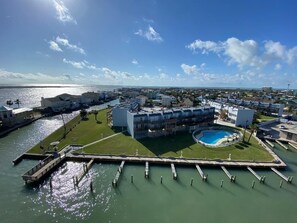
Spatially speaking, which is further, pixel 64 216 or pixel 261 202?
pixel 261 202

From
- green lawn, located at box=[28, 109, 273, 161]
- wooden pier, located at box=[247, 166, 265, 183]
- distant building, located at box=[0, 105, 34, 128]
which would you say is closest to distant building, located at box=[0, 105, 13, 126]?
distant building, located at box=[0, 105, 34, 128]

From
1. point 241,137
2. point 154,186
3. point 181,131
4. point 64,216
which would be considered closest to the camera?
point 64,216

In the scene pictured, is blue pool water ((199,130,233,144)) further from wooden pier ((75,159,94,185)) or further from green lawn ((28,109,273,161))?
wooden pier ((75,159,94,185))

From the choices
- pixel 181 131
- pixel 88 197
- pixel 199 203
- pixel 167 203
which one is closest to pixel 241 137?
pixel 181 131

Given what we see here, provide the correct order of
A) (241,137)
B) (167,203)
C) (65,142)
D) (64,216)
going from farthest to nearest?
(241,137), (65,142), (167,203), (64,216)

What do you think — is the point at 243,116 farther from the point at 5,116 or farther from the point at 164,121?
the point at 5,116

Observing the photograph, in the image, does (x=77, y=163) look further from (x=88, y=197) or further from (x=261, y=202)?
(x=261, y=202)
